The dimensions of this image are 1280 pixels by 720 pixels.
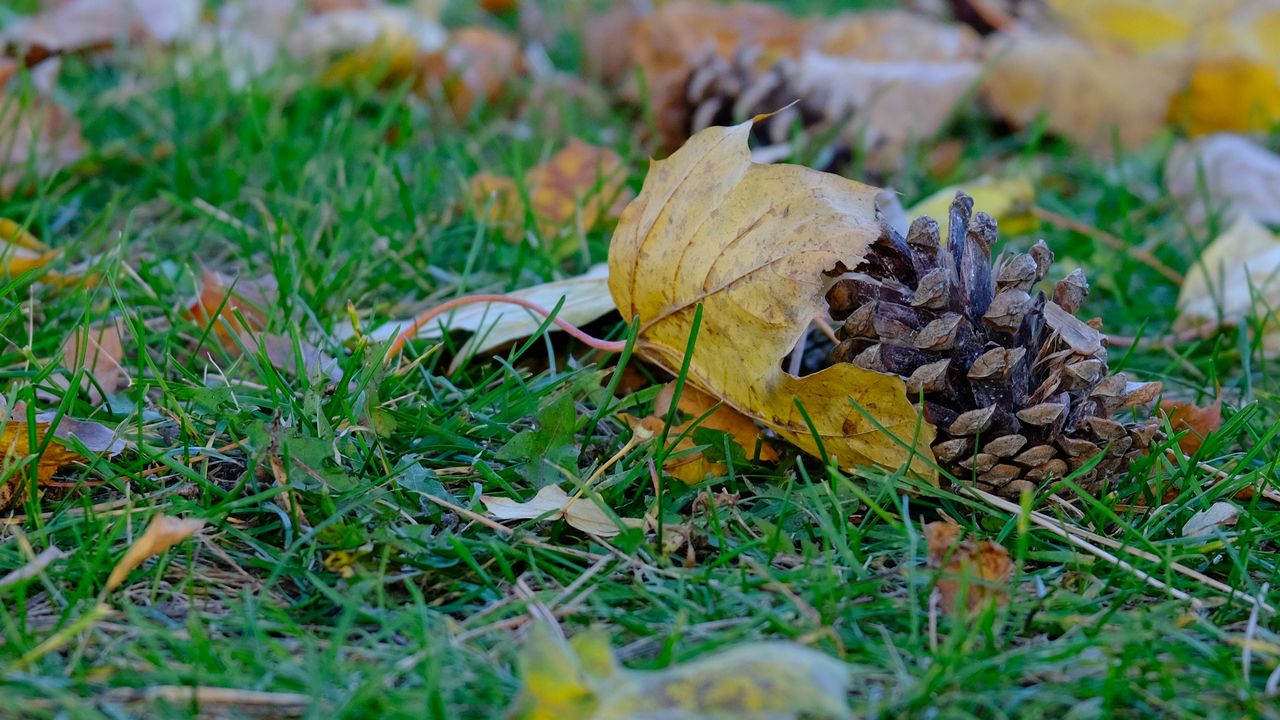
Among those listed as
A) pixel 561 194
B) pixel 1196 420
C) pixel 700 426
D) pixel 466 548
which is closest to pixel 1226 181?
pixel 1196 420

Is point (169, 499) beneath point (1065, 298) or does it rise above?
beneath

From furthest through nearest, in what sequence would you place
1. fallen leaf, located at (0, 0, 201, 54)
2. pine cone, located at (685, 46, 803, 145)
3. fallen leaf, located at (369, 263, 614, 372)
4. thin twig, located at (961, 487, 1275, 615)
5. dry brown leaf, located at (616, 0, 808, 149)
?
dry brown leaf, located at (616, 0, 808, 149), fallen leaf, located at (0, 0, 201, 54), pine cone, located at (685, 46, 803, 145), fallen leaf, located at (369, 263, 614, 372), thin twig, located at (961, 487, 1275, 615)

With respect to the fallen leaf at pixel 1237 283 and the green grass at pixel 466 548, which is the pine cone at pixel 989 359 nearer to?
the green grass at pixel 466 548

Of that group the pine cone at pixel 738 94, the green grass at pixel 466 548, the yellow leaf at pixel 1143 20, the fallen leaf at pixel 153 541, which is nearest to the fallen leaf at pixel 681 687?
the green grass at pixel 466 548

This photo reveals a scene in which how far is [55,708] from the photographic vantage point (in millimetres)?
890

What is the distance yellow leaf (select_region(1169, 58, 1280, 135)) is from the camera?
2668 millimetres

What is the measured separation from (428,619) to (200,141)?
1.43 meters

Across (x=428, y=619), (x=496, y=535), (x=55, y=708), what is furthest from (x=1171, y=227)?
(x=55, y=708)

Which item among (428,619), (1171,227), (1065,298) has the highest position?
(1065,298)

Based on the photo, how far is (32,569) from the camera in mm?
1020

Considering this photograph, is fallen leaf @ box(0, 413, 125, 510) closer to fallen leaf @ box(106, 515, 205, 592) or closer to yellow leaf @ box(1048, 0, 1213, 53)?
fallen leaf @ box(106, 515, 205, 592)

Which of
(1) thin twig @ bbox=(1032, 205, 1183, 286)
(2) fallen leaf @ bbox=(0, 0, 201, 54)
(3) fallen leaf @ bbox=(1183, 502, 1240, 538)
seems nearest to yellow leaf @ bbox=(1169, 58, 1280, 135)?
(1) thin twig @ bbox=(1032, 205, 1183, 286)

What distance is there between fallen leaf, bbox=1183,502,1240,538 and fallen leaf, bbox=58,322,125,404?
114 cm

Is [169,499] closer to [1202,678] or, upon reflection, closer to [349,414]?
[349,414]
